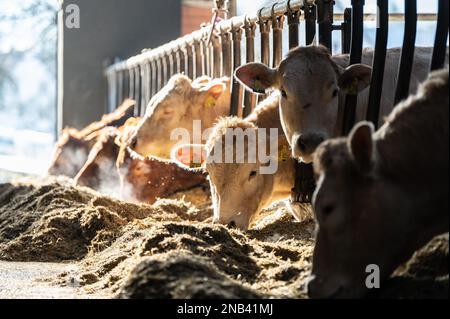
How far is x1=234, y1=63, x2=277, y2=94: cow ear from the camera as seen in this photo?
22.9 feet

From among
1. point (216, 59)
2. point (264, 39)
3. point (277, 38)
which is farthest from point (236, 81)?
point (216, 59)

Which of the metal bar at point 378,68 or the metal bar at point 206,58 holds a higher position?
the metal bar at point 206,58

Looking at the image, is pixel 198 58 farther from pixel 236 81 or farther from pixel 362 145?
pixel 362 145

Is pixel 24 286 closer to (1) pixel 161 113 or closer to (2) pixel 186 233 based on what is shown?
(2) pixel 186 233

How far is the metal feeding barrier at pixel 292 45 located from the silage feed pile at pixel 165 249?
1125 millimetres

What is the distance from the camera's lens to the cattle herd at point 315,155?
3.95 m

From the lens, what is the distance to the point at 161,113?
33.7 feet

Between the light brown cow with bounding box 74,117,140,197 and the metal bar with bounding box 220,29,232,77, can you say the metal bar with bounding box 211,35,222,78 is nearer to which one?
the metal bar with bounding box 220,29,232,77

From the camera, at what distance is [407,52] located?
20.7 ft

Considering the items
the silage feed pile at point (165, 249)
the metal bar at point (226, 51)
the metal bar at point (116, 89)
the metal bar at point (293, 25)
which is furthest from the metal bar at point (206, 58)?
the metal bar at point (116, 89)

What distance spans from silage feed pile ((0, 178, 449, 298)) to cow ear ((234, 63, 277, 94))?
3.72 ft

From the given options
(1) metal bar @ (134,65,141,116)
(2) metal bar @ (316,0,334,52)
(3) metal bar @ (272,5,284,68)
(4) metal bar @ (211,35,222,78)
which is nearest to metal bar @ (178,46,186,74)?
(4) metal bar @ (211,35,222,78)

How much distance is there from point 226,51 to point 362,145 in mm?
6673

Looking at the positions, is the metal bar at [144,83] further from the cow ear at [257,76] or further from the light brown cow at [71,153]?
the cow ear at [257,76]
